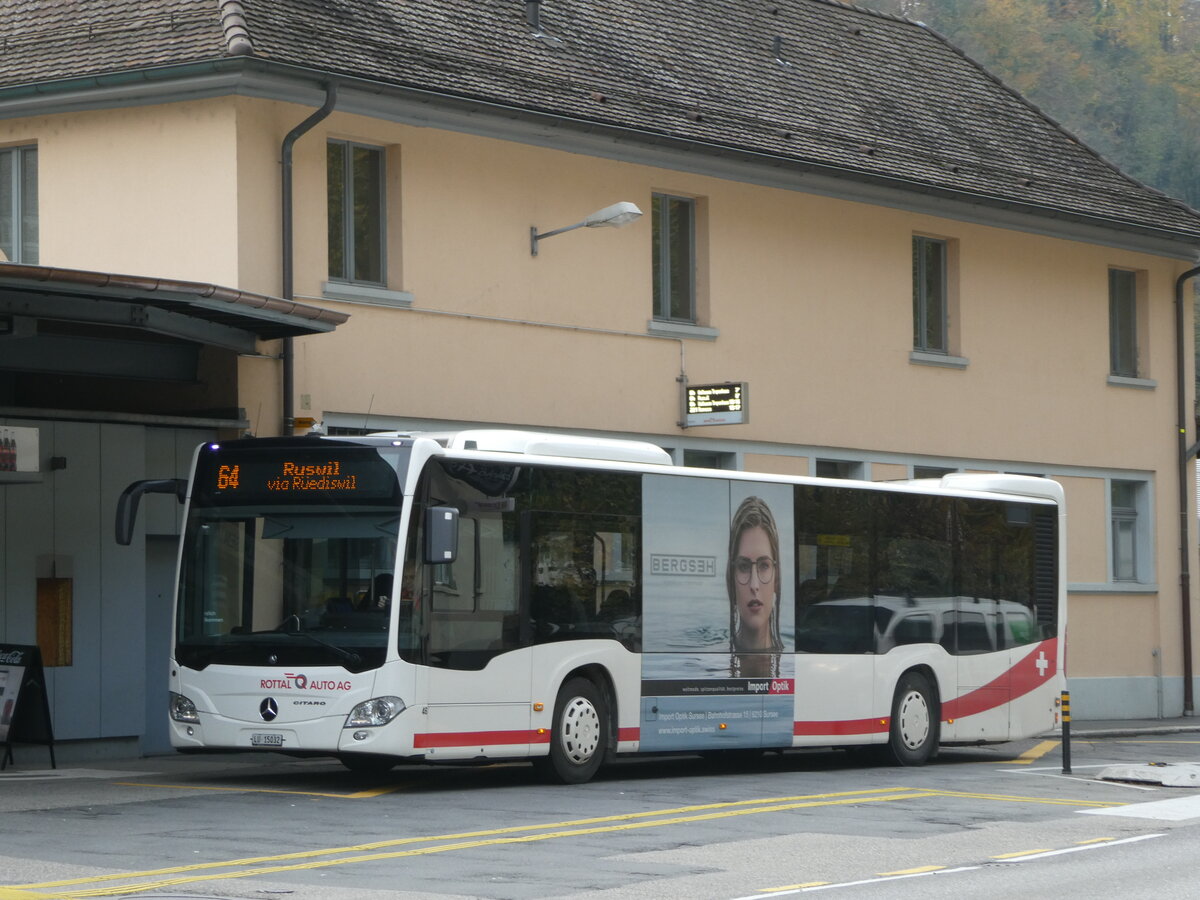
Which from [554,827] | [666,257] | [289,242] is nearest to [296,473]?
[554,827]

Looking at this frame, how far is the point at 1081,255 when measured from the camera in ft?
99.3

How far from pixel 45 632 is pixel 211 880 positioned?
863cm

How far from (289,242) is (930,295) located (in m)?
11.1

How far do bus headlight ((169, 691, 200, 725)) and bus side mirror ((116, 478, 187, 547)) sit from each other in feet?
4.24

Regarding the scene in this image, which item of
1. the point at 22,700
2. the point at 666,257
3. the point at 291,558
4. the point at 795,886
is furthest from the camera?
the point at 666,257

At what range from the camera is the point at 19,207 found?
21828 millimetres

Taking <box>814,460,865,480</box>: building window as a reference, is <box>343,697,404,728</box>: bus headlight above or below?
below

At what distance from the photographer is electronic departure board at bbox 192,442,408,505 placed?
628 inches

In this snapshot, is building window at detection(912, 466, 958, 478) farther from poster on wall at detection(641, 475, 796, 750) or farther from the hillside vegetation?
the hillside vegetation

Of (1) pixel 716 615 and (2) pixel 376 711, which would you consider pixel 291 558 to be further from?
(1) pixel 716 615

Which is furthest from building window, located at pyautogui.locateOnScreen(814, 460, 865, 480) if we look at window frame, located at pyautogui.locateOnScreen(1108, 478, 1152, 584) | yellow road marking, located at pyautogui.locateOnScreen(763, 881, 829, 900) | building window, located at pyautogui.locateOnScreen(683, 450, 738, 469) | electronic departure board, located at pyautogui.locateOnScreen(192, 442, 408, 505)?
yellow road marking, located at pyautogui.locateOnScreen(763, 881, 829, 900)

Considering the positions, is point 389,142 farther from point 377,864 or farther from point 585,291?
point 377,864

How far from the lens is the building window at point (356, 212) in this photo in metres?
21.3

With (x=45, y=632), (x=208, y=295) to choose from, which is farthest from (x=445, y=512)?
(x=45, y=632)
